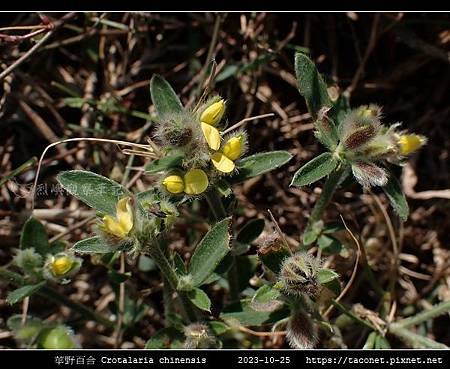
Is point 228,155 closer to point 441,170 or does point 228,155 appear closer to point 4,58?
point 4,58

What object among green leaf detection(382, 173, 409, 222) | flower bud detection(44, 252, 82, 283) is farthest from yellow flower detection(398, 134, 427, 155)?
flower bud detection(44, 252, 82, 283)

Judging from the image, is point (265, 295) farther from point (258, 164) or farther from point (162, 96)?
point (162, 96)

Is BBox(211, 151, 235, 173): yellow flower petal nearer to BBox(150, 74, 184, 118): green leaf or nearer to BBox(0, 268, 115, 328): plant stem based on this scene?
BBox(150, 74, 184, 118): green leaf

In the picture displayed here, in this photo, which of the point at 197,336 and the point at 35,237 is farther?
the point at 35,237

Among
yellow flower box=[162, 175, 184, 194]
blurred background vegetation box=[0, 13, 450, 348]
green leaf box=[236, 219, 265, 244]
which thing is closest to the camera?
yellow flower box=[162, 175, 184, 194]

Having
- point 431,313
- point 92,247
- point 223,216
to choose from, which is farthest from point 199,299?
point 431,313

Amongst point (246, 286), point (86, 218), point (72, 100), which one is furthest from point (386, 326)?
point (72, 100)
